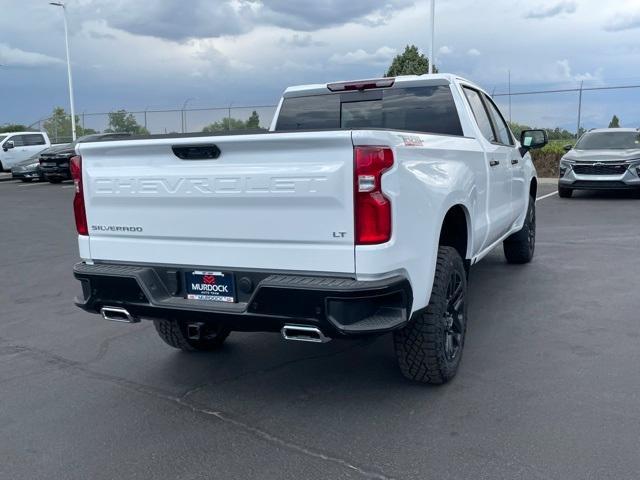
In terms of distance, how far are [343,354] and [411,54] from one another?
28736 mm

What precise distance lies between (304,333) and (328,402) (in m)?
0.77

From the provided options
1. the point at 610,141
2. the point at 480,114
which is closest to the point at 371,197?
the point at 480,114

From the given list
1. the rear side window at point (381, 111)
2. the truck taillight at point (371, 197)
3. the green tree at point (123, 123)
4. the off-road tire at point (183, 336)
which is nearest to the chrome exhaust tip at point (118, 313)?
the off-road tire at point (183, 336)

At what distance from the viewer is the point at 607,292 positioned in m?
6.34

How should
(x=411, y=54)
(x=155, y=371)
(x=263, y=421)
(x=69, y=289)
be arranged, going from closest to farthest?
(x=263, y=421)
(x=155, y=371)
(x=69, y=289)
(x=411, y=54)

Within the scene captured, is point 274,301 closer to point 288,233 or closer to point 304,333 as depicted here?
point 304,333

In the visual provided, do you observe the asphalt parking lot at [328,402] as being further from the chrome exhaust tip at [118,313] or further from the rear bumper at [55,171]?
the rear bumper at [55,171]

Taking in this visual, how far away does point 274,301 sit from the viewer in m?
3.44

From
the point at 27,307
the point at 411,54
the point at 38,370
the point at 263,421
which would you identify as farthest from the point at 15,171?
the point at 263,421

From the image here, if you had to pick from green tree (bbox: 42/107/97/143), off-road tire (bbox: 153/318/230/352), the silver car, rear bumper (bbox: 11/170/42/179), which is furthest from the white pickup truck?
green tree (bbox: 42/107/97/143)

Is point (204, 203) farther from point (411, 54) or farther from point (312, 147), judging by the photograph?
point (411, 54)

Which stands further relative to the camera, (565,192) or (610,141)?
(610,141)

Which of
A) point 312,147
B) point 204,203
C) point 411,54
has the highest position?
point 411,54

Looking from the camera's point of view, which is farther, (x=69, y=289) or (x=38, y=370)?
(x=69, y=289)
